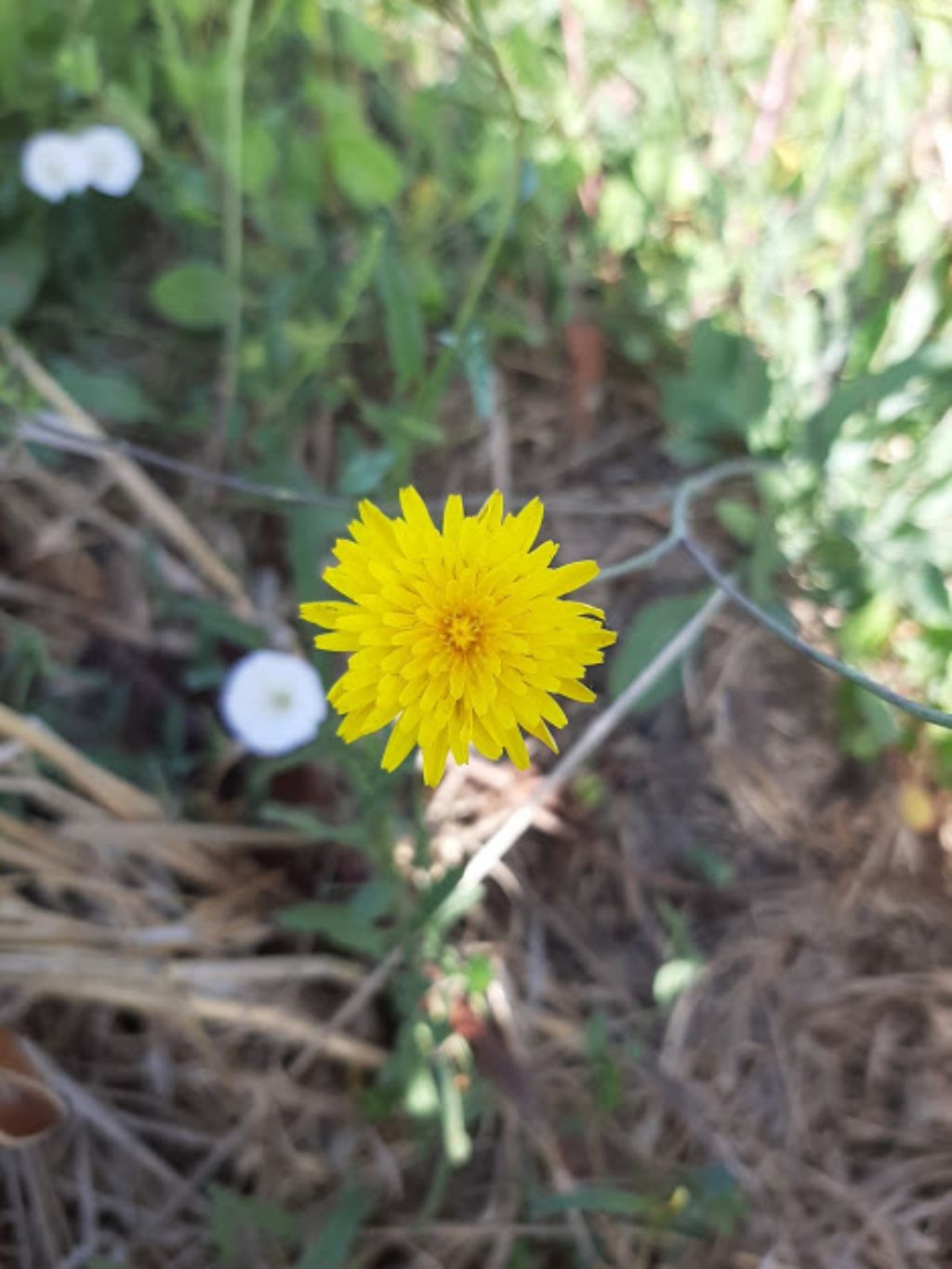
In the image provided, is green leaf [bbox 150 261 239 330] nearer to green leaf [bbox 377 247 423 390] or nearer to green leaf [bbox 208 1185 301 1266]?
green leaf [bbox 377 247 423 390]

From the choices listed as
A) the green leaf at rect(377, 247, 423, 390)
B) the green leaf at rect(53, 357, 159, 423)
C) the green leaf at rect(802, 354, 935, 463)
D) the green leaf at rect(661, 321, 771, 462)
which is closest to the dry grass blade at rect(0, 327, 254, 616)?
A: the green leaf at rect(53, 357, 159, 423)

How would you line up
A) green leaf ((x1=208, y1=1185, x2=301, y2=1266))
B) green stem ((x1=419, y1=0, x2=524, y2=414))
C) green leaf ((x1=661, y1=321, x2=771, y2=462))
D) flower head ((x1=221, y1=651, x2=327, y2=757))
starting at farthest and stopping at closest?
green leaf ((x1=661, y1=321, x2=771, y2=462)), flower head ((x1=221, y1=651, x2=327, y2=757)), green leaf ((x1=208, y1=1185, x2=301, y2=1266)), green stem ((x1=419, y1=0, x2=524, y2=414))

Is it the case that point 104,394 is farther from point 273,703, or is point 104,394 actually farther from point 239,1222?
point 239,1222

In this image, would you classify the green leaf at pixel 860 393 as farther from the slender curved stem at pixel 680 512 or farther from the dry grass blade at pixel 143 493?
the dry grass blade at pixel 143 493

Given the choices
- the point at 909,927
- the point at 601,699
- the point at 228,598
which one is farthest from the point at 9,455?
the point at 909,927

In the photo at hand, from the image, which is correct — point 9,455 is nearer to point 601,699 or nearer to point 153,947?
point 153,947

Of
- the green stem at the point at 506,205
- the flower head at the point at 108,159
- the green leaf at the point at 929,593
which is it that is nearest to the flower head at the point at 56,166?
the flower head at the point at 108,159
